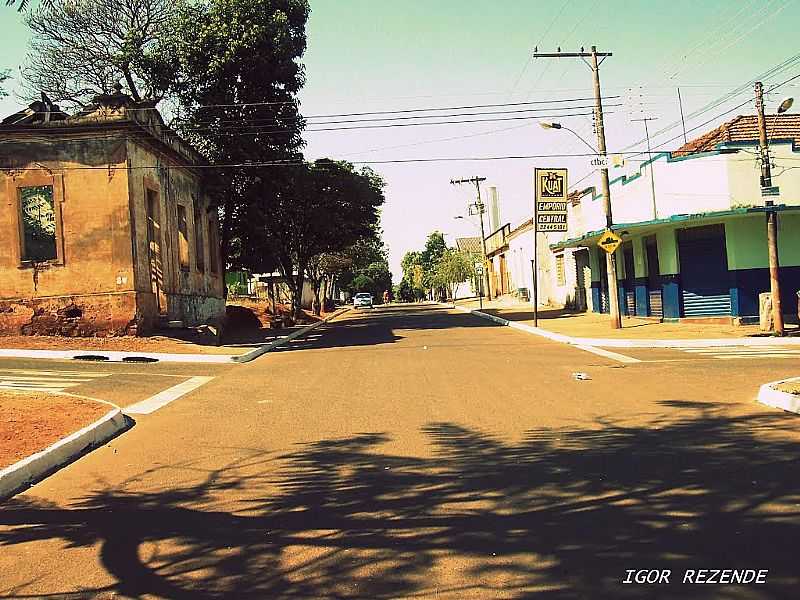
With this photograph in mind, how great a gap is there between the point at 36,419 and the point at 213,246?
1083 inches

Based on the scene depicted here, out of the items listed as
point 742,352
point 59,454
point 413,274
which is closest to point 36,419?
point 59,454

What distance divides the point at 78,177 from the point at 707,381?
19.0 metres

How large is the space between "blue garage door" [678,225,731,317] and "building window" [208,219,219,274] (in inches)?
816

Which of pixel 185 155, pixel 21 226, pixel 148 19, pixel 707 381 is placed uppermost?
pixel 148 19

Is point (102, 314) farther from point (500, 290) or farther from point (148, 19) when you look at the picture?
point (500, 290)

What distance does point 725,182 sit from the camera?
25.5m

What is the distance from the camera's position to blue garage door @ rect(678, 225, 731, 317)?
26.0 meters

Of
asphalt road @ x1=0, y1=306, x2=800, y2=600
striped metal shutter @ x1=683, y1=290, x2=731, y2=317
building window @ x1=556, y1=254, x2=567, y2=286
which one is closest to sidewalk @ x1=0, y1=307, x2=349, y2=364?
asphalt road @ x1=0, y1=306, x2=800, y2=600

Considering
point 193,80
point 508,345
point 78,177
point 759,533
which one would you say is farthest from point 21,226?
point 759,533

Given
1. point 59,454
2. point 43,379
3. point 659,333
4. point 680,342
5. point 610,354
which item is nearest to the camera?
point 59,454

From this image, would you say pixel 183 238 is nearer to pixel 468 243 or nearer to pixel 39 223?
pixel 39 223

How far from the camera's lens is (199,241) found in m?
34.5

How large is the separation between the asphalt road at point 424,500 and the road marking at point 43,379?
3355 millimetres

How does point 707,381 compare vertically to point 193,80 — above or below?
below
